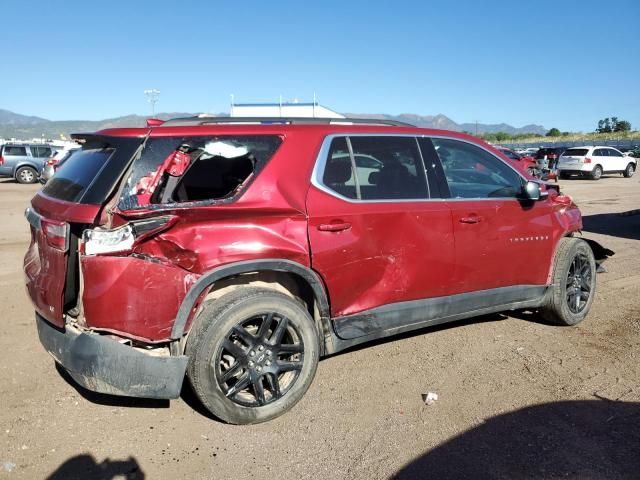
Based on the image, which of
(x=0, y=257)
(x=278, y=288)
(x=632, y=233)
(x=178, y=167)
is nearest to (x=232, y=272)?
(x=278, y=288)

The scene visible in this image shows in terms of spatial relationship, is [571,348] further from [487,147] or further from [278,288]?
[278,288]

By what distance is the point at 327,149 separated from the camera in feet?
12.0

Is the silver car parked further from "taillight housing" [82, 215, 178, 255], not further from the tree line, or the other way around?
the tree line

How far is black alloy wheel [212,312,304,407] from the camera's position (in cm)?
326

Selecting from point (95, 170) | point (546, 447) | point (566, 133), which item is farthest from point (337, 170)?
point (566, 133)

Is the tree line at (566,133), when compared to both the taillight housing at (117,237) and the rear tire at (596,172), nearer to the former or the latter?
the rear tire at (596,172)

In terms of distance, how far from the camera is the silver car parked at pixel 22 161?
81.9ft

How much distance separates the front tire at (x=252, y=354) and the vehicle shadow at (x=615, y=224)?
8378mm

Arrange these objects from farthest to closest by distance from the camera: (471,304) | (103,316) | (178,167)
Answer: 1. (471,304)
2. (178,167)
3. (103,316)

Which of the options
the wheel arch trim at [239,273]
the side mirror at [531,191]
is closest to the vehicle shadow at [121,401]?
the wheel arch trim at [239,273]

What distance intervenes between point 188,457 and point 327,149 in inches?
81.9

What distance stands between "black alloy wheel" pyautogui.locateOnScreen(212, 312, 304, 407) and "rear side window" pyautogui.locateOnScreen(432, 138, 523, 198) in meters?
1.71

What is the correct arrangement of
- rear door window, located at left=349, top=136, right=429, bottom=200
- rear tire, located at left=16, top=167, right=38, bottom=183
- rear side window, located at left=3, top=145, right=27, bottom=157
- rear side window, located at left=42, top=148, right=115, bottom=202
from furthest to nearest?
1. rear side window, located at left=3, top=145, right=27, bottom=157
2. rear tire, located at left=16, top=167, right=38, bottom=183
3. rear door window, located at left=349, top=136, right=429, bottom=200
4. rear side window, located at left=42, top=148, right=115, bottom=202

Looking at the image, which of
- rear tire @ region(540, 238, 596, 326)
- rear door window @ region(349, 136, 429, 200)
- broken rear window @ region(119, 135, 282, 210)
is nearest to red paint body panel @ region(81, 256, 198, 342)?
broken rear window @ region(119, 135, 282, 210)
